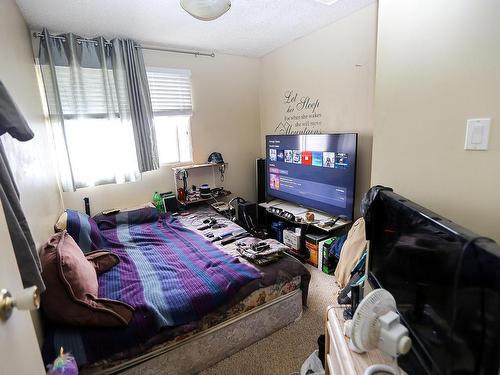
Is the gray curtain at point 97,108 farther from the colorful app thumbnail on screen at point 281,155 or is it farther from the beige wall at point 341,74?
the beige wall at point 341,74

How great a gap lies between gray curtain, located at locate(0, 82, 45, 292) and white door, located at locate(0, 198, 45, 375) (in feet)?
0.55

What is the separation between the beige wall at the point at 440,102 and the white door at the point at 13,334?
1.47 meters

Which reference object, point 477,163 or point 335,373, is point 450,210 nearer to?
point 477,163

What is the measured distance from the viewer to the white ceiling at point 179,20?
2119 mm

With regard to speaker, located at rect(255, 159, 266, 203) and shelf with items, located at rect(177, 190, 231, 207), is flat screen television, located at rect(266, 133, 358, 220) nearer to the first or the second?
speaker, located at rect(255, 159, 266, 203)

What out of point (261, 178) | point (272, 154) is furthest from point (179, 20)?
point (261, 178)

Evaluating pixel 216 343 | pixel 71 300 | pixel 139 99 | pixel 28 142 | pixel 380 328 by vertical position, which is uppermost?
pixel 139 99

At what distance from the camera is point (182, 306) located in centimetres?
153

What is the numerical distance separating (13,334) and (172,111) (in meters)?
2.96

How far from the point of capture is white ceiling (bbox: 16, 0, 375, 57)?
83.4 inches

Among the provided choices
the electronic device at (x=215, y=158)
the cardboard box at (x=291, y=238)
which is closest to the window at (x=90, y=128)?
the electronic device at (x=215, y=158)

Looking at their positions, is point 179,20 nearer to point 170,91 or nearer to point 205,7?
point 170,91

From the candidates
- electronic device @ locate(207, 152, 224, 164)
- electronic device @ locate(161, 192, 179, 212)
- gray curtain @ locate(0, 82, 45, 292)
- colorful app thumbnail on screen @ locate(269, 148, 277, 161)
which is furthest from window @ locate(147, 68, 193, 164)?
gray curtain @ locate(0, 82, 45, 292)

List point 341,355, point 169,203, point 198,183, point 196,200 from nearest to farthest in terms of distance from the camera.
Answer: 1. point 341,355
2. point 169,203
3. point 196,200
4. point 198,183
